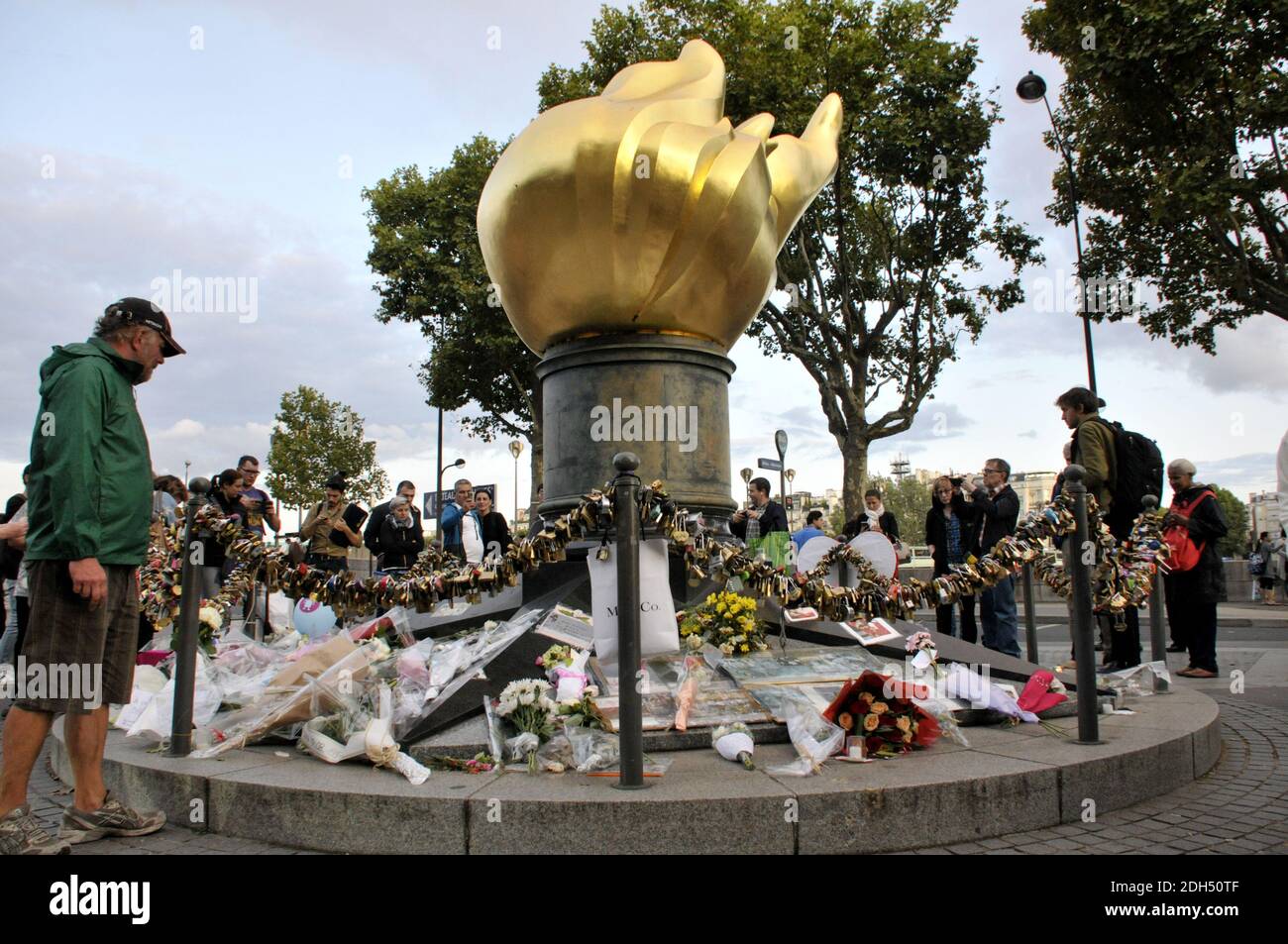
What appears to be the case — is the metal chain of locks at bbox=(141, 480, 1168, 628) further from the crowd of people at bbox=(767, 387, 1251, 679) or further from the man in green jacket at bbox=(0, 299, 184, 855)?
the man in green jacket at bbox=(0, 299, 184, 855)

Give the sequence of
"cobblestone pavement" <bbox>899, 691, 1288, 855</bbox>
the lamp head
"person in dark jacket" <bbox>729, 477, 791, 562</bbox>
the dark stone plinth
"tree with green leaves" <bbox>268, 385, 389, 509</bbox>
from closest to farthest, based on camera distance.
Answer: "cobblestone pavement" <bbox>899, 691, 1288, 855</bbox> < the dark stone plinth < "person in dark jacket" <bbox>729, 477, 791, 562</bbox> < the lamp head < "tree with green leaves" <bbox>268, 385, 389, 509</bbox>

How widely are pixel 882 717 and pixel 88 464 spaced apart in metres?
3.37

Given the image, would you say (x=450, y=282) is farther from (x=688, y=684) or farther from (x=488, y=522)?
(x=688, y=684)

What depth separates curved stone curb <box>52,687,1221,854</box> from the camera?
324 centimetres

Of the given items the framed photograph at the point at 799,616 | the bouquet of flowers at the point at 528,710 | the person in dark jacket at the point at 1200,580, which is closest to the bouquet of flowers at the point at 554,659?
the bouquet of flowers at the point at 528,710

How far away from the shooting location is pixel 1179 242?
17203 millimetres

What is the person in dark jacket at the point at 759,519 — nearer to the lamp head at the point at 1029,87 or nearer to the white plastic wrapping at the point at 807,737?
the white plastic wrapping at the point at 807,737

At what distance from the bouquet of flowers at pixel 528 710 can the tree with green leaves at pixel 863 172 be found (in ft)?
54.6

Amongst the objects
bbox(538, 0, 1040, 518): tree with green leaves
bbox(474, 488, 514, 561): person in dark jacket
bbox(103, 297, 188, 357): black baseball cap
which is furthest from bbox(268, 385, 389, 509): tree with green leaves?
bbox(103, 297, 188, 357): black baseball cap

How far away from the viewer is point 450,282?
25.1m

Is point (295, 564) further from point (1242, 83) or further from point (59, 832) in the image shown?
point (1242, 83)

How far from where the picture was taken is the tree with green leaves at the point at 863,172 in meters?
18.7

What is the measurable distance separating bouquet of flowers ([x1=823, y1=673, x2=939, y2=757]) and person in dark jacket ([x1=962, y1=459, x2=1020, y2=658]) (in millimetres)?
3747

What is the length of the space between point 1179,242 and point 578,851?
1812 cm
